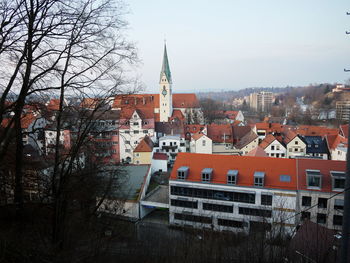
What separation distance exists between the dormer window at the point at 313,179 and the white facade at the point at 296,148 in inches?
583

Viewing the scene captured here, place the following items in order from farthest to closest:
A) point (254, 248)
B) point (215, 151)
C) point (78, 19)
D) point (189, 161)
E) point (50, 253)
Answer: point (215, 151) → point (189, 161) → point (78, 19) → point (254, 248) → point (50, 253)

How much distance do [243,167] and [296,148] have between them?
49.4 ft

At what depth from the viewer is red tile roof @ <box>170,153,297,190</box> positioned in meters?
15.4

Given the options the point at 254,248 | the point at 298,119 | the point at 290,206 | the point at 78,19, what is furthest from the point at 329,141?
the point at 298,119

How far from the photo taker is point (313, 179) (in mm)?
14680

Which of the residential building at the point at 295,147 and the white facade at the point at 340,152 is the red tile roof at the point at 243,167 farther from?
the residential building at the point at 295,147

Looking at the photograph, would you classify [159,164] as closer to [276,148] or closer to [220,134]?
[220,134]

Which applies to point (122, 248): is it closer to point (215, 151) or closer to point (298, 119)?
point (215, 151)

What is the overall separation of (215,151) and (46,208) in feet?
87.5

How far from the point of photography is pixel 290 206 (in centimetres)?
1476

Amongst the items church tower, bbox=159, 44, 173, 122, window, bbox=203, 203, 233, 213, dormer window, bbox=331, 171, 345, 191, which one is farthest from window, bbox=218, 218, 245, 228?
church tower, bbox=159, 44, 173, 122

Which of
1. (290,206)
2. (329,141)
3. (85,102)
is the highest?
(85,102)

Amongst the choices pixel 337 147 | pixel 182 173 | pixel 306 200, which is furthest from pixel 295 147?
pixel 182 173

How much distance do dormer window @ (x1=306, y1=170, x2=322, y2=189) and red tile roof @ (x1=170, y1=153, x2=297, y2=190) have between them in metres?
0.71
